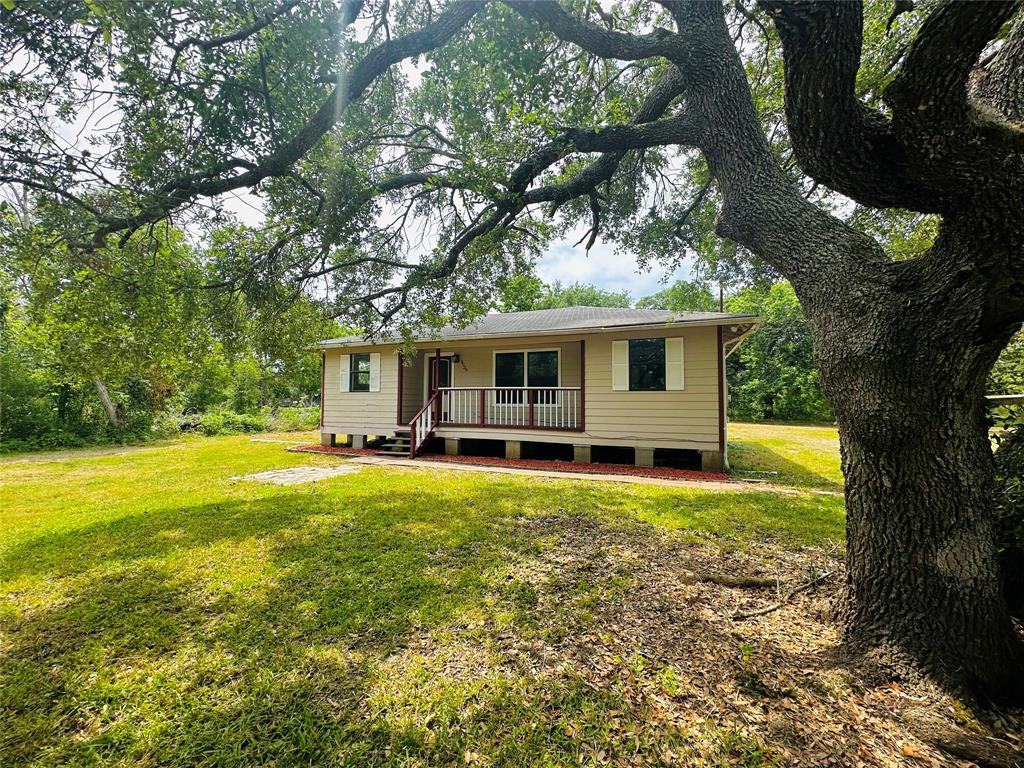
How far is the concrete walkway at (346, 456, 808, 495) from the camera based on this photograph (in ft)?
20.7

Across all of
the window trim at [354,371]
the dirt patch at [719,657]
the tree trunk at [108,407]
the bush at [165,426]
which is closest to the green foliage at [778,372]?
the window trim at [354,371]

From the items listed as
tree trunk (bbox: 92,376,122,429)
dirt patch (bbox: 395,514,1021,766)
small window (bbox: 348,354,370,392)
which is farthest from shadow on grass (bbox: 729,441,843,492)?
tree trunk (bbox: 92,376,122,429)

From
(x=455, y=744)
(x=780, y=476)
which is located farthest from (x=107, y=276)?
(x=780, y=476)

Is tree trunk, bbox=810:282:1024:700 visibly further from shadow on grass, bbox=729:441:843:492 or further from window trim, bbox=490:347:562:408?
window trim, bbox=490:347:562:408

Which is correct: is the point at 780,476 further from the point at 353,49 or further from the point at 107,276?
the point at 107,276

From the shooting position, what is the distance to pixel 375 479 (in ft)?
22.9

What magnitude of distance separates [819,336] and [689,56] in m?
2.48

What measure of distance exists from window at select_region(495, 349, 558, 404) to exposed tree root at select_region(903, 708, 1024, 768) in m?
8.17

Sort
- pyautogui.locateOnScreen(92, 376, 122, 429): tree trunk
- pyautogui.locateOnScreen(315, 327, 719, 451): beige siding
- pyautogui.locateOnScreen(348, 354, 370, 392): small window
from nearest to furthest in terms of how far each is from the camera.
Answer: pyautogui.locateOnScreen(315, 327, 719, 451): beige siding
pyautogui.locateOnScreen(348, 354, 370, 392): small window
pyautogui.locateOnScreen(92, 376, 122, 429): tree trunk

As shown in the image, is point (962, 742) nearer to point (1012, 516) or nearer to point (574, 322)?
point (1012, 516)

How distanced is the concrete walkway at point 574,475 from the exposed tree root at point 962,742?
4515mm

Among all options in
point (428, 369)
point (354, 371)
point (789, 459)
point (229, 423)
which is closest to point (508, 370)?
point (428, 369)

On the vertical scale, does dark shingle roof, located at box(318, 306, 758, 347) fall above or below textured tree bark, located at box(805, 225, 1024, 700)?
above

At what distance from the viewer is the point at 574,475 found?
7.47m
